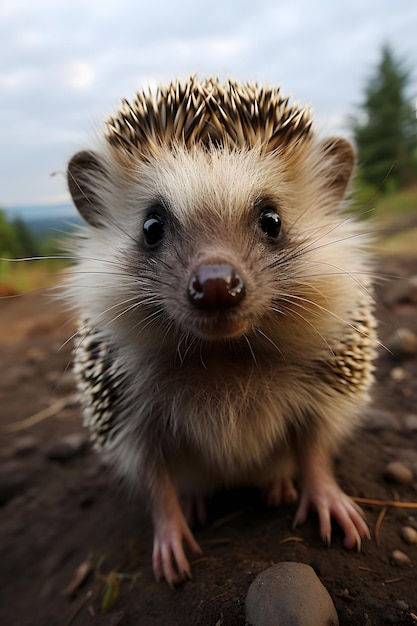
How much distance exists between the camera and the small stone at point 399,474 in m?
1.59

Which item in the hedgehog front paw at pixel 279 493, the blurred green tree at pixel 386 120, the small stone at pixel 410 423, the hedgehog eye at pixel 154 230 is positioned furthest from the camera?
the blurred green tree at pixel 386 120

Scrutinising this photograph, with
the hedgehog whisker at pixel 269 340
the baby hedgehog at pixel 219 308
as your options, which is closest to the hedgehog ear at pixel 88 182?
the baby hedgehog at pixel 219 308

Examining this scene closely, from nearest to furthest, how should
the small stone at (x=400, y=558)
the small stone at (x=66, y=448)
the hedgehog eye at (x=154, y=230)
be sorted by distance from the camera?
the small stone at (x=400, y=558), the hedgehog eye at (x=154, y=230), the small stone at (x=66, y=448)

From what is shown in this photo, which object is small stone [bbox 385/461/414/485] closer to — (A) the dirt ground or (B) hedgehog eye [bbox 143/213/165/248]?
(A) the dirt ground

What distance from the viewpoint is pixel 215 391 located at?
4.43 ft

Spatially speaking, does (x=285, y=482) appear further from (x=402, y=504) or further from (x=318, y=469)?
(x=402, y=504)

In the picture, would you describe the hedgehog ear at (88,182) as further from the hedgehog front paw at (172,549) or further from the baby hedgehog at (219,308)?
the hedgehog front paw at (172,549)

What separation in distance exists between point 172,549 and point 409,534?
0.71 meters

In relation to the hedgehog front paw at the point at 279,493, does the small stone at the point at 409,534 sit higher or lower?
higher

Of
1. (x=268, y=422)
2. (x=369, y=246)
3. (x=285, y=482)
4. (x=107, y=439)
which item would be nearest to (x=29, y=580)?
(x=107, y=439)

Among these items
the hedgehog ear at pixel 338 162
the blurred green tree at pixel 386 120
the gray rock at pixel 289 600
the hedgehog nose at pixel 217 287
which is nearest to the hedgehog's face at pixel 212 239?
the hedgehog nose at pixel 217 287

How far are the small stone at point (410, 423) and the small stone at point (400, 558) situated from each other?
0.76 m

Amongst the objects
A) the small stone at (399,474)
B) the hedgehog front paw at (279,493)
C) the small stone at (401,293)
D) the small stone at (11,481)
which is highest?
the small stone at (401,293)

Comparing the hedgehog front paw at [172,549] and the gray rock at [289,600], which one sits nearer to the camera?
the gray rock at [289,600]
